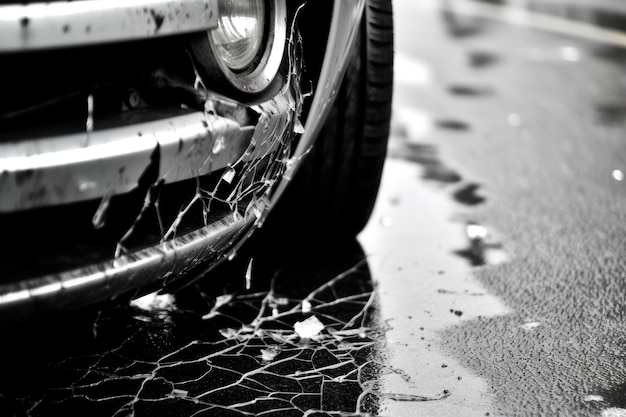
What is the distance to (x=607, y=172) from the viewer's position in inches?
162

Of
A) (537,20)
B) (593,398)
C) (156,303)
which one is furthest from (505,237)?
(537,20)

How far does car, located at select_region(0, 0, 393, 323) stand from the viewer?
1.66 m

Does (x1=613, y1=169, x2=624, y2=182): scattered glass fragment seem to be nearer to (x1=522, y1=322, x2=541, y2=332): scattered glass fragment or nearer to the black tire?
the black tire

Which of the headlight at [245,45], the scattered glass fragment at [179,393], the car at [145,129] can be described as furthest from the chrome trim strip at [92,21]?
the scattered glass fragment at [179,393]

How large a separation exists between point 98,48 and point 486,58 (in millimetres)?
5361

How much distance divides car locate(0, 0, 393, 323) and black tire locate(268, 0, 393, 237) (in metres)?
0.39

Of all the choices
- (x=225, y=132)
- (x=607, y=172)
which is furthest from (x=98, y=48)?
(x=607, y=172)

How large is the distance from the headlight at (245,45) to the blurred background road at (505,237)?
856mm

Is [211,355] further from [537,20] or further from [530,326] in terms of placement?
[537,20]

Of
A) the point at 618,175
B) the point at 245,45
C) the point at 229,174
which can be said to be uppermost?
the point at 245,45

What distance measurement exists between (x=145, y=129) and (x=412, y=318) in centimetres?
120

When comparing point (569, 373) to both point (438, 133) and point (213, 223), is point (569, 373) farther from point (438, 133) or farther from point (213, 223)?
point (438, 133)

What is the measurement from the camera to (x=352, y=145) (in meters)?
2.91

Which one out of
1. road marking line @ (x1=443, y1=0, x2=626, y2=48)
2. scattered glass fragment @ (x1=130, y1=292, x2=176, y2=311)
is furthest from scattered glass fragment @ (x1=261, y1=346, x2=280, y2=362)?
road marking line @ (x1=443, y1=0, x2=626, y2=48)
